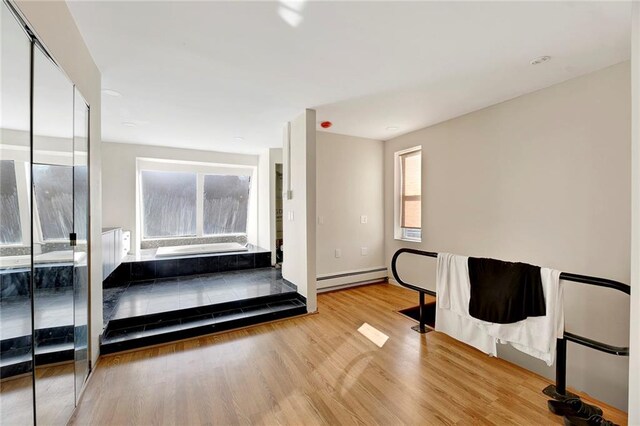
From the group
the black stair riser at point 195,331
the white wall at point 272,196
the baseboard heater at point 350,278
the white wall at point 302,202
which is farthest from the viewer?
the white wall at point 272,196

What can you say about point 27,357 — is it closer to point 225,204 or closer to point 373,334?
point 373,334

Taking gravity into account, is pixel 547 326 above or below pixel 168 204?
below

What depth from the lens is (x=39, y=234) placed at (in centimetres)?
134

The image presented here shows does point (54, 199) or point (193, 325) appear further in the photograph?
point (193, 325)

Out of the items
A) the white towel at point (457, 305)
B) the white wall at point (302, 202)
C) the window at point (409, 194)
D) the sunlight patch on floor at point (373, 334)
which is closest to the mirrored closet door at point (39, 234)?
the white wall at point (302, 202)

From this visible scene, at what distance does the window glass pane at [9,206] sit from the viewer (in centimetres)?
108

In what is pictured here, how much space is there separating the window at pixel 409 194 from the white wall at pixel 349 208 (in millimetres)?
329

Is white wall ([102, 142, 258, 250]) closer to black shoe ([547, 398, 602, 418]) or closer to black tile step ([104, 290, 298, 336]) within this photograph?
black tile step ([104, 290, 298, 336])

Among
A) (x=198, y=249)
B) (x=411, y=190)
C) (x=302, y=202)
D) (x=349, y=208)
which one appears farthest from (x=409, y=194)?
(x=198, y=249)

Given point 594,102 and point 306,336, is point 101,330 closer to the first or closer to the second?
point 306,336

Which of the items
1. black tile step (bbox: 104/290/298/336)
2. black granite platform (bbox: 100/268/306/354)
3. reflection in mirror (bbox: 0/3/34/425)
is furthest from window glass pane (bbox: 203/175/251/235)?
reflection in mirror (bbox: 0/3/34/425)

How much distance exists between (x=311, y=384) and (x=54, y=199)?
205 centimetres

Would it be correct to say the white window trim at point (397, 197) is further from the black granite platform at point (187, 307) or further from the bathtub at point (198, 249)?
the bathtub at point (198, 249)

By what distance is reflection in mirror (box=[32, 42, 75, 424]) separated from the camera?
1330mm
